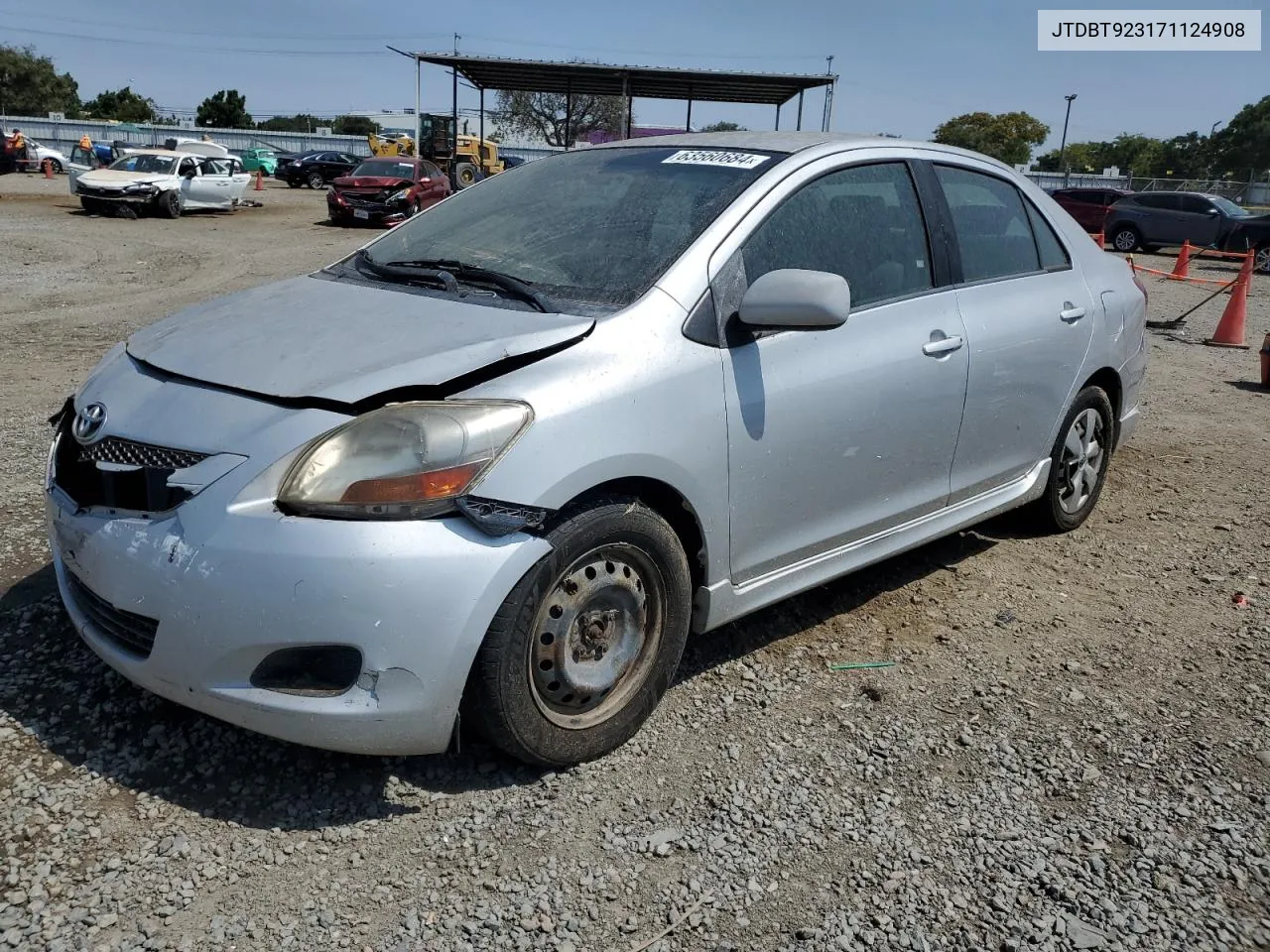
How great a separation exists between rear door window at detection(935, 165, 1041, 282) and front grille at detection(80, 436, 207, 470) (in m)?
2.79

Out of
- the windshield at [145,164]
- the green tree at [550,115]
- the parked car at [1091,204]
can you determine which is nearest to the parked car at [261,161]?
the green tree at [550,115]

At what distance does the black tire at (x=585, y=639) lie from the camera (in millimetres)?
2492

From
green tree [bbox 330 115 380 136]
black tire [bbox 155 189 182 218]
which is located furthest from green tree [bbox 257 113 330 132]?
black tire [bbox 155 189 182 218]

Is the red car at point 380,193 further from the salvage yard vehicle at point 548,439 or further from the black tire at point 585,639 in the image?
the black tire at point 585,639

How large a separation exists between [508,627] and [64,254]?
15.5m

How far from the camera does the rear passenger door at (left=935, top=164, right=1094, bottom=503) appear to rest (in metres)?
3.82

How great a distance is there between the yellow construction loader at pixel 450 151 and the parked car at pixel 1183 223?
1615cm

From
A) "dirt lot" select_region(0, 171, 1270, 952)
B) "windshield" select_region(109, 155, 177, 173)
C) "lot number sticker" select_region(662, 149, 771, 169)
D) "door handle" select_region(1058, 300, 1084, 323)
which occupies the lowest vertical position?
"dirt lot" select_region(0, 171, 1270, 952)

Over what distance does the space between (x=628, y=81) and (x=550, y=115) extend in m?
36.6

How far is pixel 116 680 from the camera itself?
3.00m

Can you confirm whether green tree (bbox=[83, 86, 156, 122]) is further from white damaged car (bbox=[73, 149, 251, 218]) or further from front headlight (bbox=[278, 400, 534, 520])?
front headlight (bbox=[278, 400, 534, 520])

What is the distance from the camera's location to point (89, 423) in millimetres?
2670

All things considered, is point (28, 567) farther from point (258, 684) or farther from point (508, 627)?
point (508, 627)

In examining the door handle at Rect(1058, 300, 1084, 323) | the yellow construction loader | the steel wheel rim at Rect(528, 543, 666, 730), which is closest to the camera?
the steel wheel rim at Rect(528, 543, 666, 730)
